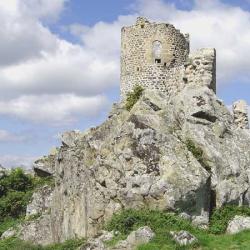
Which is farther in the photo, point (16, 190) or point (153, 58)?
point (16, 190)

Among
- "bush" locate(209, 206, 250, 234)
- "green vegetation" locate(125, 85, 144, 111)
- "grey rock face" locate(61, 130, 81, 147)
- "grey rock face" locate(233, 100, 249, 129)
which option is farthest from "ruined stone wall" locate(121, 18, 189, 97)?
"bush" locate(209, 206, 250, 234)

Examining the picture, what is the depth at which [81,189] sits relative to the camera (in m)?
35.1

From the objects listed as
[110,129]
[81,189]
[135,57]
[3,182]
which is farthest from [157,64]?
[3,182]

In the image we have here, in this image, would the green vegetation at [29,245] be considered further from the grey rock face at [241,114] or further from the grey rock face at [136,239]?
the grey rock face at [241,114]

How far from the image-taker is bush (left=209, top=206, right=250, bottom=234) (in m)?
30.9

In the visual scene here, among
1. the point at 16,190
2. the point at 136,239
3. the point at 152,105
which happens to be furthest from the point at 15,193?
the point at 136,239

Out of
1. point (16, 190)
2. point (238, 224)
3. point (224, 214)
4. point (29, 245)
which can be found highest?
point (16, 190)

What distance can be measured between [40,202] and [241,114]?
16088mm

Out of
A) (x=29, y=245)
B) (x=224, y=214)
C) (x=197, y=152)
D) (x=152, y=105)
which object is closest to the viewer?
(x=224, y=214)

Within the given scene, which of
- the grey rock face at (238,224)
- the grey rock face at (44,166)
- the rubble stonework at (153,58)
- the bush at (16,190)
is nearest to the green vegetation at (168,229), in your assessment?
the grey rock face at (238,224)

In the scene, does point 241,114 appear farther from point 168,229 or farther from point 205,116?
point 168,229

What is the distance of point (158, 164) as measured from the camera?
31.3 metres

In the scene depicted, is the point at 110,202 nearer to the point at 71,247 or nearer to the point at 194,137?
the point at 71,247

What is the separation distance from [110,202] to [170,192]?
12.1 feet
